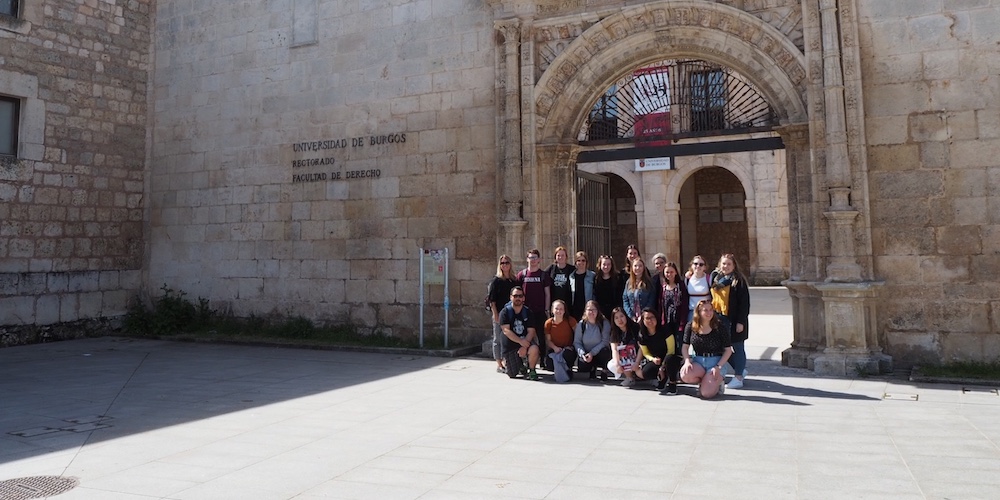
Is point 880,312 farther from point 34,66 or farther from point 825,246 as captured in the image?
point 34,66

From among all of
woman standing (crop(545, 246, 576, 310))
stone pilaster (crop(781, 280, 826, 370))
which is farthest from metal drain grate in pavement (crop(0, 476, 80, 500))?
stone pilaster (crop(781, 280, 826, 370))

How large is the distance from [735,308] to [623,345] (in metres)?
1.14

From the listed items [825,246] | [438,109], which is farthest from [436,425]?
[438,109]

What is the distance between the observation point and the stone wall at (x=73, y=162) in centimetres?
1027

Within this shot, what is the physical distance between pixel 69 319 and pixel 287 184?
169 inches

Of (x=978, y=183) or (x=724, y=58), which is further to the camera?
(x=724, y=58)

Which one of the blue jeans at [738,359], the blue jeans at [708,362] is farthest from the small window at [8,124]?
the blue jeans at [738,359]

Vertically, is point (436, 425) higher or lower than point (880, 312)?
lower

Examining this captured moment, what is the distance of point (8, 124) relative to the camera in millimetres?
10328

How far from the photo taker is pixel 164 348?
9820 millimetres

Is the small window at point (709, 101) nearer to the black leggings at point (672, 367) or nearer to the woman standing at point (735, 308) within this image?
the woman standing at point (735, 308)

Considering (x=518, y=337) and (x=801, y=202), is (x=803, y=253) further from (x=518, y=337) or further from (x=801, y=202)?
(x=518, y=337)

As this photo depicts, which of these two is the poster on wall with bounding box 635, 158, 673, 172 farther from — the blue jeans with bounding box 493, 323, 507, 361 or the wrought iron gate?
the blue jeans with bounding box 493, 323, 507, 361

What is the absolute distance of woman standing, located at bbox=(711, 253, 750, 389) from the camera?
6371 millimetres
